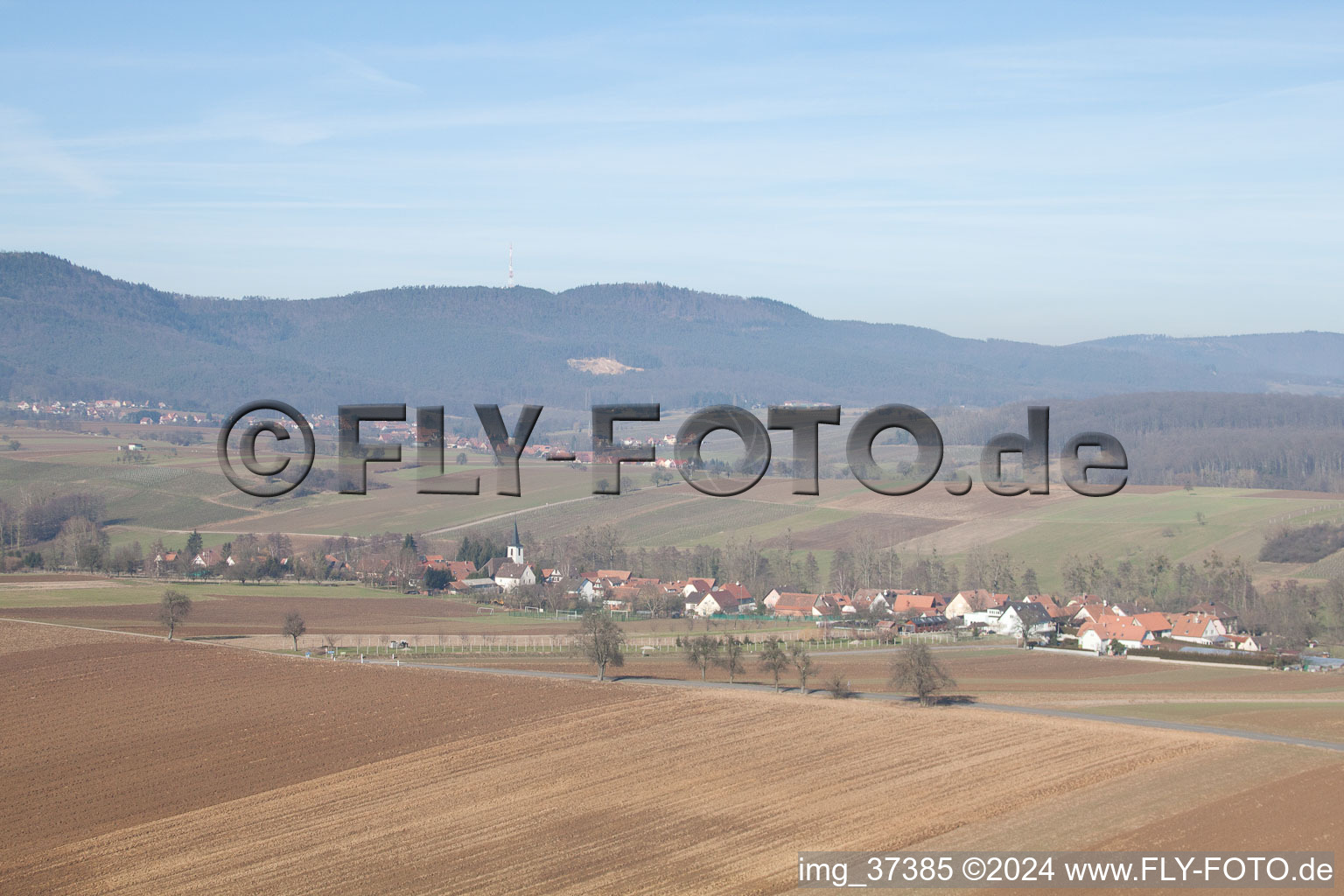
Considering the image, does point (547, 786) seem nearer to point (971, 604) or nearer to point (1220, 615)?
point (971, 604)

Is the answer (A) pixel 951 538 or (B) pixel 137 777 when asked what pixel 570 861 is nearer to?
(B) pixel 137 777

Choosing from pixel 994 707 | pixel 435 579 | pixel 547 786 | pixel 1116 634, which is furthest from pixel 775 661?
pixel 435 579

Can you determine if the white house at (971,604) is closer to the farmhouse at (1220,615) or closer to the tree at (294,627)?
the farmhouse at (1220,615)

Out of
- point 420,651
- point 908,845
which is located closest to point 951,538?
point 420,651

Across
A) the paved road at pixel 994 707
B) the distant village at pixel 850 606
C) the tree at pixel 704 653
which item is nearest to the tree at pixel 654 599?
the distant village at pixel 850 606

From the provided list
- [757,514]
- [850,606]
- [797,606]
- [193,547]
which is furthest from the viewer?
[757,514]
